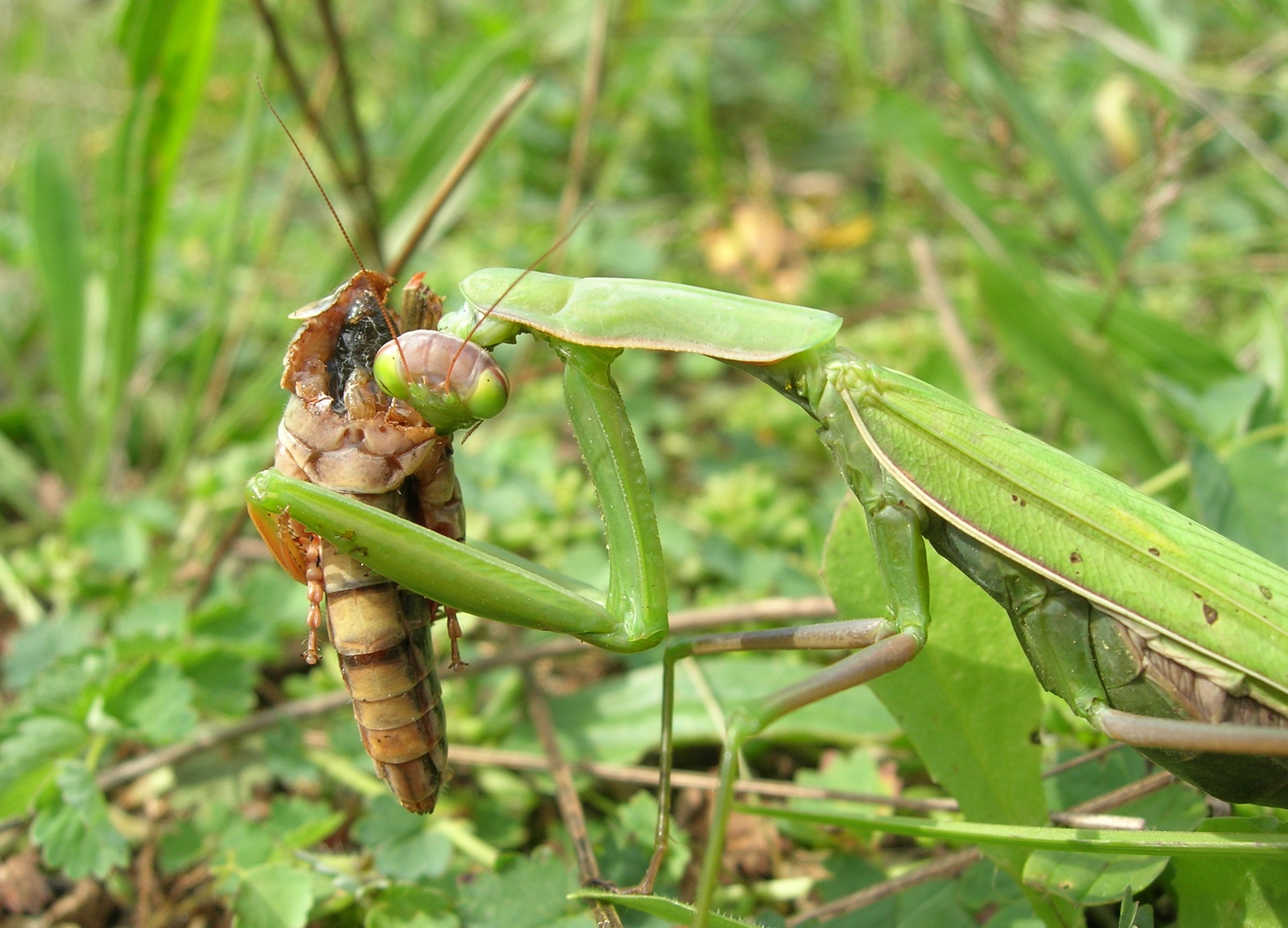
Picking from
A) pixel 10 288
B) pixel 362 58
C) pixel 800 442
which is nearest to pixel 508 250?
pixel 800 442

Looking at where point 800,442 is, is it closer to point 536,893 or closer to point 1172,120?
point 1172,120

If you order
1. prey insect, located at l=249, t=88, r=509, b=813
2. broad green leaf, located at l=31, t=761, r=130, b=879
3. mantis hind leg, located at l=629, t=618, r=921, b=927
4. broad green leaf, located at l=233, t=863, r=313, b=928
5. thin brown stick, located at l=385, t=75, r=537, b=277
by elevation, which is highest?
thin brown stick, located at l=385, t=75, r=537, b=277

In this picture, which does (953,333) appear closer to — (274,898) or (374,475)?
(374,475)

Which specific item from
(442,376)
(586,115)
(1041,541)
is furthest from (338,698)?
(586,115)

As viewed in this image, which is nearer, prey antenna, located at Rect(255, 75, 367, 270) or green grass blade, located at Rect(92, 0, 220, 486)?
prey antenna, located at Rect(255, 75, 367, 270)

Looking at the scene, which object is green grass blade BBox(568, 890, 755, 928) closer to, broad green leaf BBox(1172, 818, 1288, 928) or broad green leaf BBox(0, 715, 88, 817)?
broad green leaf BBox(1172, 818, 1288, 928)

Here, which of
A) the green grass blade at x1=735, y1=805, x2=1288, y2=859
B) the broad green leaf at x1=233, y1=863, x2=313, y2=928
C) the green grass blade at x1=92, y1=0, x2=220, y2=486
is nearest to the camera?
the green grass blade at x1=735, y1=805, x2=1288, y2=859

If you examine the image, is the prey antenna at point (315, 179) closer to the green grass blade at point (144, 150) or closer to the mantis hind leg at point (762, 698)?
the mantis hind leg at point (762, 698)

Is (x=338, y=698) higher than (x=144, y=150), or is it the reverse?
(x=144, y=150)

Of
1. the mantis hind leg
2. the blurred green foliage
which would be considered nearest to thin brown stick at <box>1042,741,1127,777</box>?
the blurred green foliage
